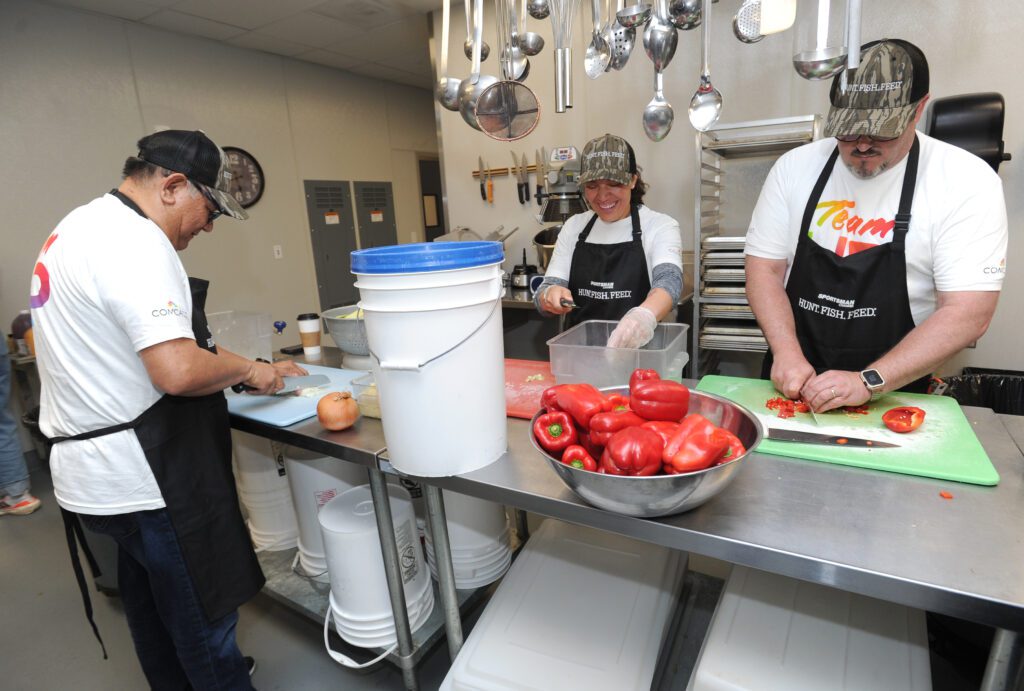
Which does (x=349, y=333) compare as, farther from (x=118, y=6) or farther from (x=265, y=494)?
(x=118, y=6)

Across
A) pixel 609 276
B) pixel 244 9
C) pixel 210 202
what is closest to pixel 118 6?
pixel 244 9

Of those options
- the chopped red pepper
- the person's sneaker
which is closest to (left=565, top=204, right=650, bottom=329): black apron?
the chopped red pepper

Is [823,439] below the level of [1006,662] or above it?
above

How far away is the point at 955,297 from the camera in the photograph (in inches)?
50.8

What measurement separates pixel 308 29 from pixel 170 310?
3.82m

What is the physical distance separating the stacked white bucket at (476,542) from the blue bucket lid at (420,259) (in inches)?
37.7

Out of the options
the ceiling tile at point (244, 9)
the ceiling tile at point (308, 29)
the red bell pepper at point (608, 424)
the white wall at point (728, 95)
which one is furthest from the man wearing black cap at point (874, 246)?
the ceiling tile at point (308, 29)

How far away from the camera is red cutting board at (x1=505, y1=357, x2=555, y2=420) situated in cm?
144

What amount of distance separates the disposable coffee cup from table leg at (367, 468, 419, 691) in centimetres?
93

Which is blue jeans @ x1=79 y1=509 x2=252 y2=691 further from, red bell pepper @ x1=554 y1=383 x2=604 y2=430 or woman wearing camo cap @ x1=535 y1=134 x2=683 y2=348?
woman wearing camo cap @ x1=535 y1=134 x2=683 y2=348

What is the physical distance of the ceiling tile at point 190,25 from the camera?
3.71 meters

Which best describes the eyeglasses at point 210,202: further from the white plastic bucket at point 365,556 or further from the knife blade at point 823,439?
the knife blade at point 823,439

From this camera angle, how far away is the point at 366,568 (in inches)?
62.4

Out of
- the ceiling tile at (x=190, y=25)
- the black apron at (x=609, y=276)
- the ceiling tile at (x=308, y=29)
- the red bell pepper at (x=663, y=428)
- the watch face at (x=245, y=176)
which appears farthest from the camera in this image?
the watch face at (x=245, y=176)
